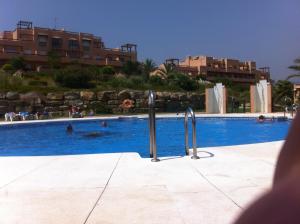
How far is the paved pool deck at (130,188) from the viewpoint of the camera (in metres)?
3.28

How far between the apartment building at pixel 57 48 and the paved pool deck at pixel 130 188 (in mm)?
46259

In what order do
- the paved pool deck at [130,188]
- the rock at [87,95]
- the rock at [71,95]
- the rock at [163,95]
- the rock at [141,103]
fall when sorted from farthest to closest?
the rock at [163,95] → the rock at [141,103] → the rock at [87,95] → the rock at [71,95] → the paved pool deck at [130,188]

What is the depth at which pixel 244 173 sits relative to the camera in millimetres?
5055

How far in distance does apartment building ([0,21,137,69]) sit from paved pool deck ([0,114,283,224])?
46259 mm

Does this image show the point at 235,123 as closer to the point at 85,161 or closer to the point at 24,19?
the point at 85,161

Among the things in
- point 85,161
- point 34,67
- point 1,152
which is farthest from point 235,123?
point 34,67

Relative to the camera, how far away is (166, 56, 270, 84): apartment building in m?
73.2

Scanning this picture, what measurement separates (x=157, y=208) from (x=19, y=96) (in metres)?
25.5

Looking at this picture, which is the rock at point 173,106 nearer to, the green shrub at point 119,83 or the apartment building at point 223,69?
the green shrub at point 119,83

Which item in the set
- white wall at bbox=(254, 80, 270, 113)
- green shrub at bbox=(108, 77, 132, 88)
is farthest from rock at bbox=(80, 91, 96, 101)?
white wall at bbox=(254, 80, 270, 113)

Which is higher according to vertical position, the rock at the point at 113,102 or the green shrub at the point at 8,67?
the green shrub at the point at 8,67

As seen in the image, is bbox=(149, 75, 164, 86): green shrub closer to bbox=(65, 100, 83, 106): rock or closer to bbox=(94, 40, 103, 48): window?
bbox=(65, 100, 83, 106): rock

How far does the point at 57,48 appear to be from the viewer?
58281 millimetres

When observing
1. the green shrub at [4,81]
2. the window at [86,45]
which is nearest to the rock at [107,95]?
the green shrub at [4,81]
